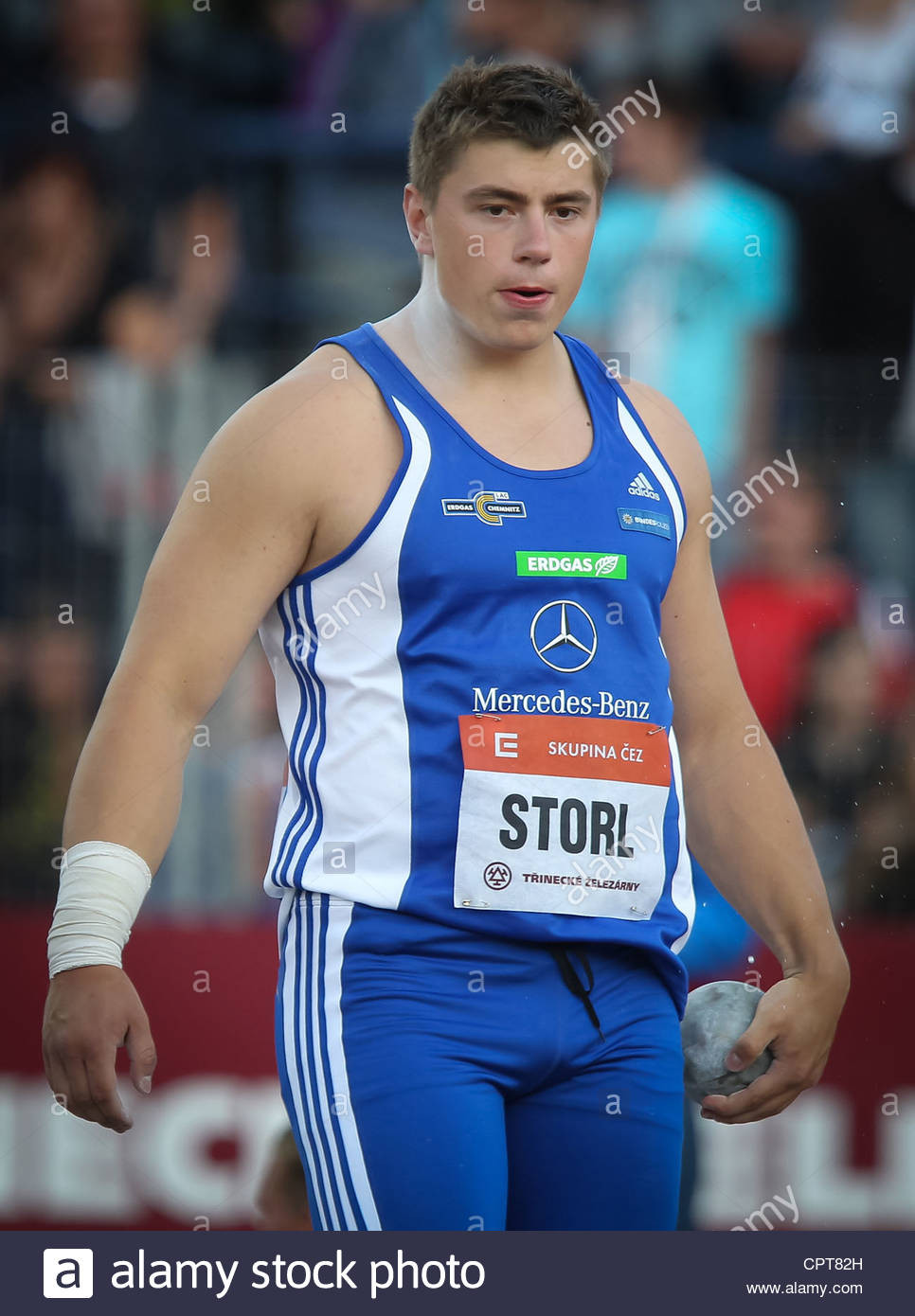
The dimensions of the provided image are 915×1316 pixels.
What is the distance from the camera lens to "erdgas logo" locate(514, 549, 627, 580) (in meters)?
2.91

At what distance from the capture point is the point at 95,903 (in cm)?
288

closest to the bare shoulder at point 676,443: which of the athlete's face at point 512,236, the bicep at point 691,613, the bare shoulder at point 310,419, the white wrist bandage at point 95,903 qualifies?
the bicep at point 691,613

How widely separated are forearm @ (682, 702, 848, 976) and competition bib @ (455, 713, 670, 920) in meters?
0.36

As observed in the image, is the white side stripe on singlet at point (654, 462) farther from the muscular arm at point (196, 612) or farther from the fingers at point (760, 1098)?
the fingers at point (760, 1098)

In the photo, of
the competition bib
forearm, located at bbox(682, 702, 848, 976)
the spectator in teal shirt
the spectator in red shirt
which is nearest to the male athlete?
the competition bib

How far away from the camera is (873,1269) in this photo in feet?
10.9

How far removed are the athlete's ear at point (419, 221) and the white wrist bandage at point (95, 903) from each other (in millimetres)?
1115

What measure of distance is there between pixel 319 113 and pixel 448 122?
15.8 feet

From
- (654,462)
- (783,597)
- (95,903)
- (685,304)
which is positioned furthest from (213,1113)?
(654,462)

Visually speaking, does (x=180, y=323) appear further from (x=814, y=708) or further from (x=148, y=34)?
(x=814, y=708)

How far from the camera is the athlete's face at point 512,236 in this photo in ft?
9.84

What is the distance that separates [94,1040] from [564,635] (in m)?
0.94

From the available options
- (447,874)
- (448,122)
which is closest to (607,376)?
(448,122)

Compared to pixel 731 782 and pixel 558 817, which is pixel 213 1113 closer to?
pixel 731 782
